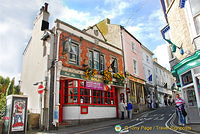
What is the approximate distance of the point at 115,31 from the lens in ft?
63.8

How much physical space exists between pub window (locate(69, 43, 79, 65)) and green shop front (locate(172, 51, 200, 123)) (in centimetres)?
736

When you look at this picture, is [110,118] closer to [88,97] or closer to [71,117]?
[88,97]

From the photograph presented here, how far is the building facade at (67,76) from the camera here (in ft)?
33.3

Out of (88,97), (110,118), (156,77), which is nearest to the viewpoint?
(88,97)

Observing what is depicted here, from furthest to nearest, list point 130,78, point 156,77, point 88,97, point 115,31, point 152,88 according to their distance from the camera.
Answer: point 156,77
point 152,88
point 115,31
point 130,78
point 88,97

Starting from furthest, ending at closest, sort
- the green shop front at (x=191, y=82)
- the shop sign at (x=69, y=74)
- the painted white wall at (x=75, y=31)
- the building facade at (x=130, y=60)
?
the building facade at (x=130, y=60), the painted white wall at (x=75, y=31), the shop sign at (x=69, y=74), the green shop front at (x=191, y=82)

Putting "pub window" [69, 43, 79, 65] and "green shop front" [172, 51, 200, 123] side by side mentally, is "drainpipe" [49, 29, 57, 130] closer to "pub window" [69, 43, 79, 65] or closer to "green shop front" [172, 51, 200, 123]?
"pub window" [69, 43, 79, 65]

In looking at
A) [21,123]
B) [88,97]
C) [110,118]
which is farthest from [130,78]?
[21,123]

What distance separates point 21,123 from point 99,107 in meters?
6.53

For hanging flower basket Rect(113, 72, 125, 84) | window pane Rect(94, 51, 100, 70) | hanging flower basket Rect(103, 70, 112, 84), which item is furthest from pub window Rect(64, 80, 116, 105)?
hanging flower basket Rect(113, 72, 125, 84)

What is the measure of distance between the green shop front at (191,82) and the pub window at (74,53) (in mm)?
7364

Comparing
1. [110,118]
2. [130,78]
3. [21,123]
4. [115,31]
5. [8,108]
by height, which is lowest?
[110,118]

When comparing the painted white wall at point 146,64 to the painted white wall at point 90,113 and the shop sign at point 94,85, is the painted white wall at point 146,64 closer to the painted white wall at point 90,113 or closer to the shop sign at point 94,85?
the painted white wall at point 90,113

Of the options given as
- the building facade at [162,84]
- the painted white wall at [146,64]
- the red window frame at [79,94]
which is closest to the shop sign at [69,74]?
the red window frame at [79,94]
